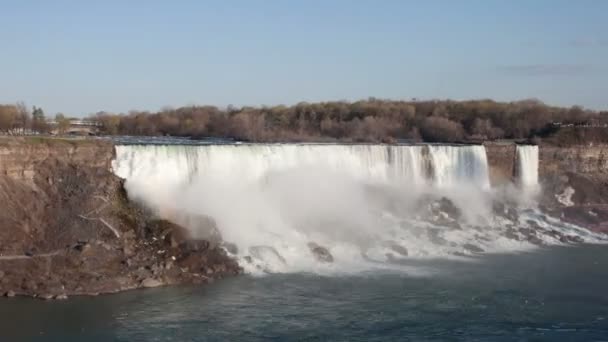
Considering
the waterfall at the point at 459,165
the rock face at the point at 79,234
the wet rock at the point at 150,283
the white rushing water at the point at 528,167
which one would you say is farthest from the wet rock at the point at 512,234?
the wet rock at the point at 150,283

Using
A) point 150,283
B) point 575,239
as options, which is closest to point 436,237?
point 575,239

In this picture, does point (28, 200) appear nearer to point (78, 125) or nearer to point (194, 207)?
point (194, 207)

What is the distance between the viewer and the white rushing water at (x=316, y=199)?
76.5 ft

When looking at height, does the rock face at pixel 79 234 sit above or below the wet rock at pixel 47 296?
above

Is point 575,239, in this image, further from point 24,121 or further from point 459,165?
point 24,121

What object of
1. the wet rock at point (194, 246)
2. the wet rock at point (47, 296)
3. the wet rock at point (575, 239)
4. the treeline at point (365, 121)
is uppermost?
the treeline at point (365, 121)

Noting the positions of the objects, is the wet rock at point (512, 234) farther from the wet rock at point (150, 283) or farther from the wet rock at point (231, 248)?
the wet rock at point (150, 283)

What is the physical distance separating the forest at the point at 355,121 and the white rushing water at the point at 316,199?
14233 mm

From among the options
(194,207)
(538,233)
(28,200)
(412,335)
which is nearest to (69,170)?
(28,200)

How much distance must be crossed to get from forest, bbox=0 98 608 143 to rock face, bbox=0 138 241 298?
2175 cm

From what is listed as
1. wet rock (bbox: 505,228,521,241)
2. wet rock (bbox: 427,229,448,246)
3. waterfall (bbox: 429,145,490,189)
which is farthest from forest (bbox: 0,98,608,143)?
wet rock (bbox: 427,229,448,246)

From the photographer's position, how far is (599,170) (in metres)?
37.8

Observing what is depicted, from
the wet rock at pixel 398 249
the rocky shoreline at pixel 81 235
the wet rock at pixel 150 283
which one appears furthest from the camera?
the wet rock at pixel 398 249

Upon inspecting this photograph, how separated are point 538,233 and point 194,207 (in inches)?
507
